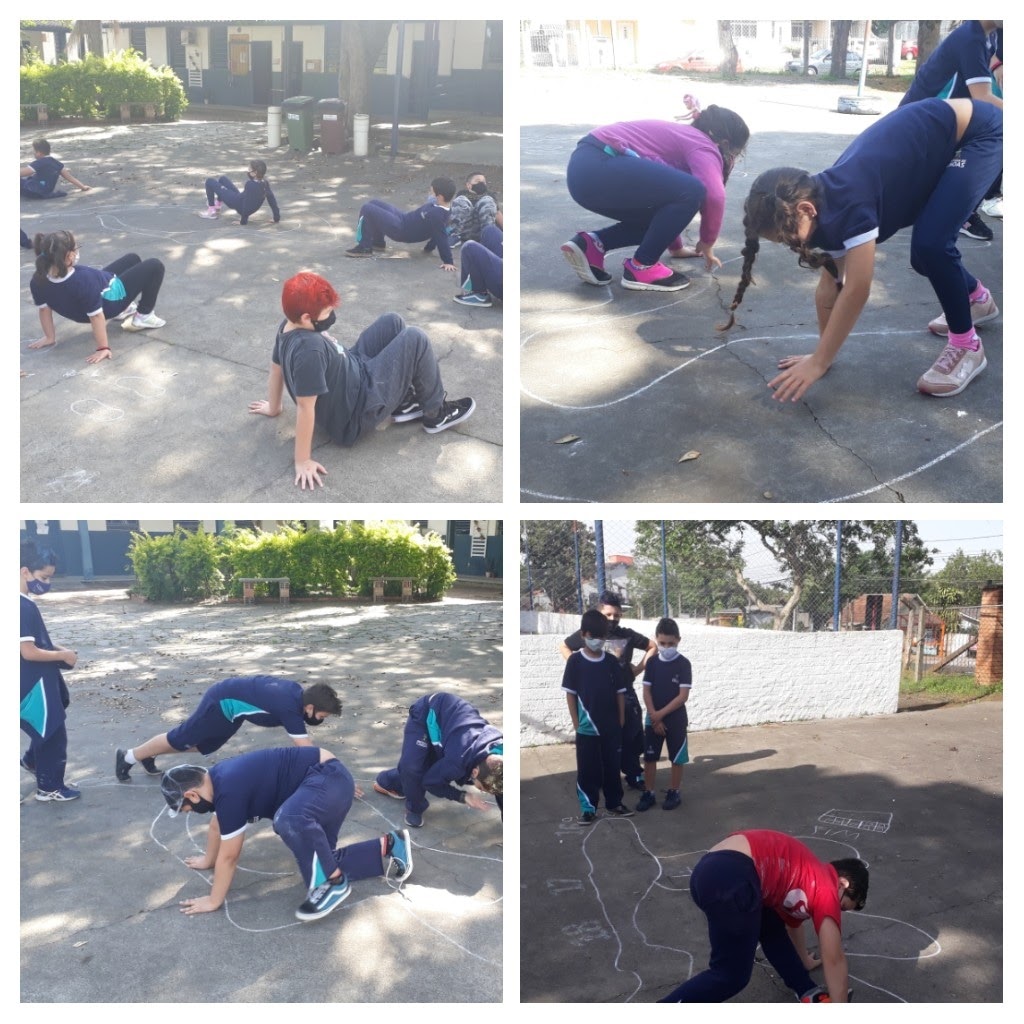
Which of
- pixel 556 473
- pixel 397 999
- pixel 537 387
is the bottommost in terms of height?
pixel 397 999

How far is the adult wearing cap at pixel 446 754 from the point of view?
362 cm

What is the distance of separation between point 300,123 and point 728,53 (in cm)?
493

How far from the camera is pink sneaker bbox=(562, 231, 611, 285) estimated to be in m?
4.71

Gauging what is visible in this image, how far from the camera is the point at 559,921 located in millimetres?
3447

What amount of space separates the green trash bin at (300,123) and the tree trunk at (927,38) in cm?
608

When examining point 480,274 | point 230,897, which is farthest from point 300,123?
point 230,897

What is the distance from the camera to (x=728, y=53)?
10508 mm

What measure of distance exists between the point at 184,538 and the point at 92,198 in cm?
320

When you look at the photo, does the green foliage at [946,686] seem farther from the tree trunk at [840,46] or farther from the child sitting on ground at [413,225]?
the tree trunk at [840,46]

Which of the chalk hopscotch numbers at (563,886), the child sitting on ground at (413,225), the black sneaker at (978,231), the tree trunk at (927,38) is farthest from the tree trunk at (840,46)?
the chalk hopscotch numbers at (563,886)

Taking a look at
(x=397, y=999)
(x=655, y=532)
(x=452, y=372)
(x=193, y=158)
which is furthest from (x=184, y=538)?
(x=193, y=158)

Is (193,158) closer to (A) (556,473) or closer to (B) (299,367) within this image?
(B) (299,367)

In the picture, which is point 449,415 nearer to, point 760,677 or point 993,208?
point 760,677

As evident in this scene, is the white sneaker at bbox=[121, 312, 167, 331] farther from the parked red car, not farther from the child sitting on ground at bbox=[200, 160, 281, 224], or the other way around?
the parked red car
